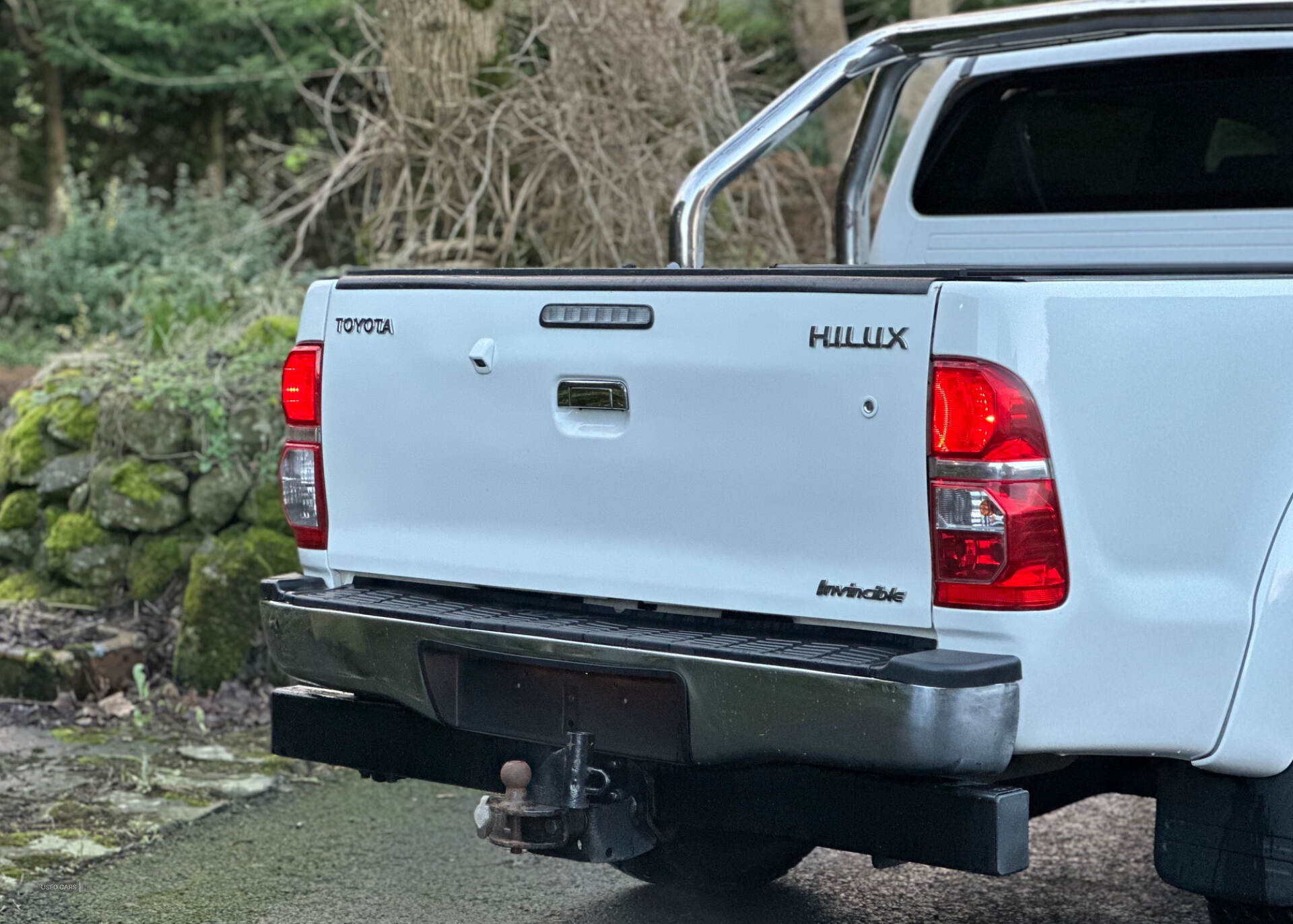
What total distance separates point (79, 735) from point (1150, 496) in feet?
13.1

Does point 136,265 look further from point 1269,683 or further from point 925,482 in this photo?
point 1269,683

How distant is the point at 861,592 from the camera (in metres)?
3.02

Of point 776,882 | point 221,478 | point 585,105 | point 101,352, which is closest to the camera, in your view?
point 776,882

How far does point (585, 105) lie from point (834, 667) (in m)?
5.47

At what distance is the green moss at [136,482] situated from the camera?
6.46m

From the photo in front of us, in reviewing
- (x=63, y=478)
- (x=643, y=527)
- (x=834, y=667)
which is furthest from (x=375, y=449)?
(x=63, y=478)

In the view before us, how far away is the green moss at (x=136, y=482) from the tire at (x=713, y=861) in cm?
300

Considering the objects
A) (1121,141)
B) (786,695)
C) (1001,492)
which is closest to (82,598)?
(1121,141)

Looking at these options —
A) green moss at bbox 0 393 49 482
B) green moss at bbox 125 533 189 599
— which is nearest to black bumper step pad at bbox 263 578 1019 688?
green moss at bbox 125 533 189 599

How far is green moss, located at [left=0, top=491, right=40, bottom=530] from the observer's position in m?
6.82

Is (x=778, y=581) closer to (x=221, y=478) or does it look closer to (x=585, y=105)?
(x=221, y=478)

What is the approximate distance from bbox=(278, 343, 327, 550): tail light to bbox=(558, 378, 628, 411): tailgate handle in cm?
66

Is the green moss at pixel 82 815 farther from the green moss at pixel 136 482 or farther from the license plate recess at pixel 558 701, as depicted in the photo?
the license plate recess at pixel 558 701

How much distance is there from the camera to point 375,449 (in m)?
3.71
